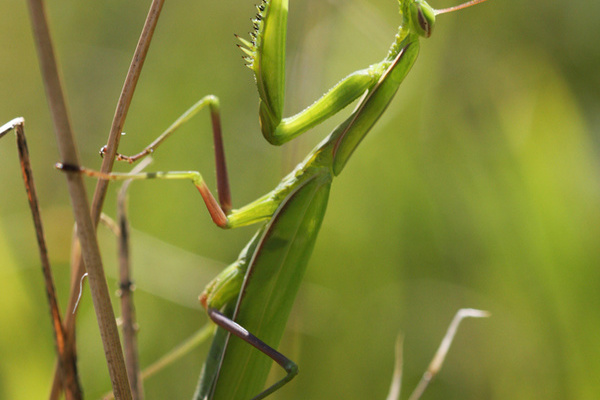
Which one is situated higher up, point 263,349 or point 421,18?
point 421,18

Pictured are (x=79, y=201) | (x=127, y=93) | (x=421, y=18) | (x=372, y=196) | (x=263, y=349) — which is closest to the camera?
(x=79, y=201)

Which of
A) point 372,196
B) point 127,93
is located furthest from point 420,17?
point 372,196

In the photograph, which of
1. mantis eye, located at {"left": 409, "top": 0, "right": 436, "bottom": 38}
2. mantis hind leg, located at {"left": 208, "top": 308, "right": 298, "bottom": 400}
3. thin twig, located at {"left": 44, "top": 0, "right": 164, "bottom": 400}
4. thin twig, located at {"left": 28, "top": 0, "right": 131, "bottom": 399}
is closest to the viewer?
thin twig, located at {"left": 28, "top": 0, "right": 131, "bottom": 399}

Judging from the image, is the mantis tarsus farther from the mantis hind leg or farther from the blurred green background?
the blurred green background

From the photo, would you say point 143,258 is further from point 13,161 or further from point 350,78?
point 350,78

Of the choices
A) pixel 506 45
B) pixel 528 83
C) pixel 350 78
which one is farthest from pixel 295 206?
pixel 506 45

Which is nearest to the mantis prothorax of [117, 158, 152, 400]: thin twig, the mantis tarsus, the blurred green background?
the mantis tarsus

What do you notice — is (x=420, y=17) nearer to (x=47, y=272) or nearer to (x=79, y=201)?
(x=79, y=201)
